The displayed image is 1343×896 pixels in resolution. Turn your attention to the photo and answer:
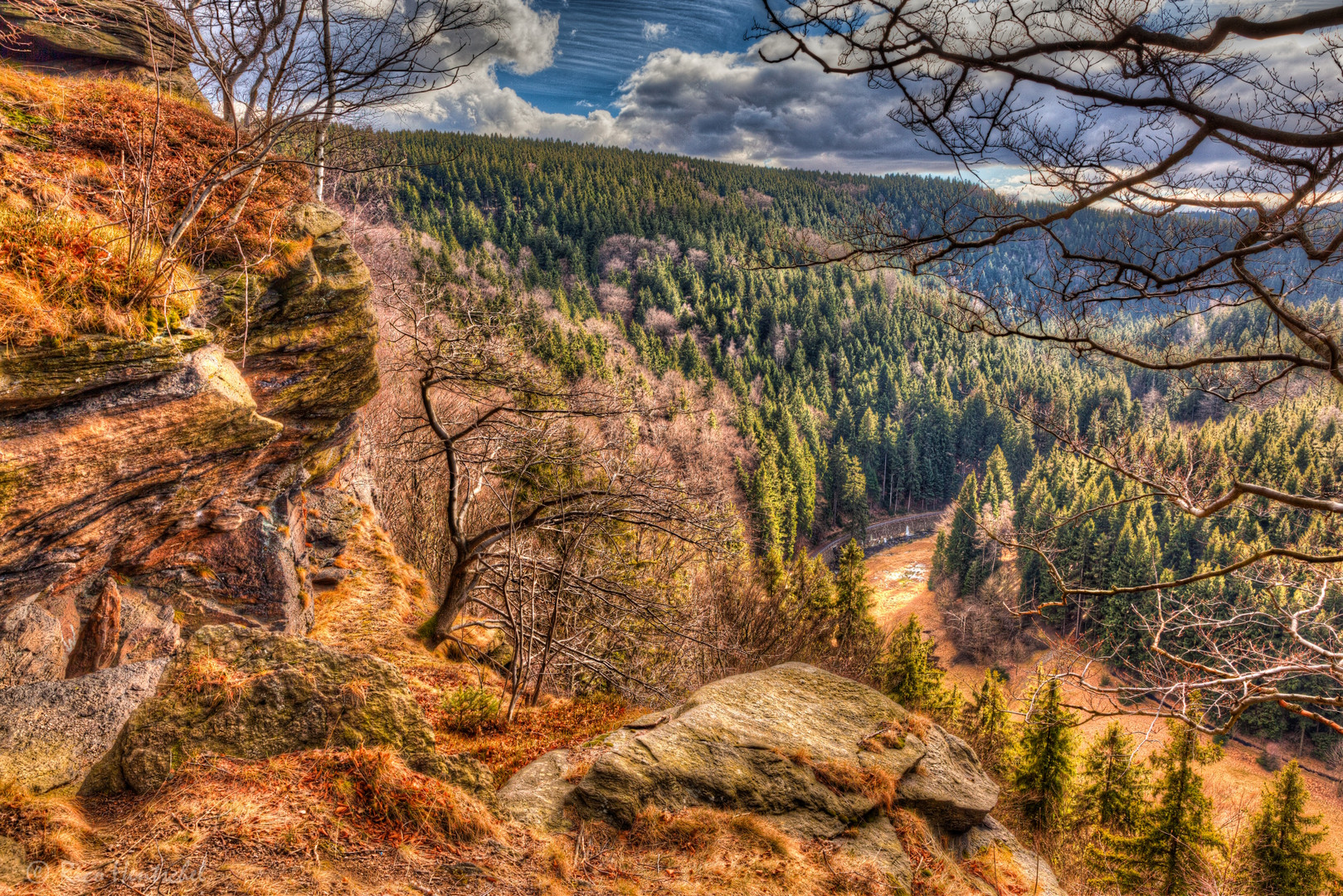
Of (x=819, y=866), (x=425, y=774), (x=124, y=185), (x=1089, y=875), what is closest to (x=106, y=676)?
Result: (x=425, y=774)

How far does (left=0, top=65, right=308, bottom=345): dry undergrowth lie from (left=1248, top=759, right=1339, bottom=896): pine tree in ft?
75.9

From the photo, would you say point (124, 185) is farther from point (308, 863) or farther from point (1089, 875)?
point (1089, 875)

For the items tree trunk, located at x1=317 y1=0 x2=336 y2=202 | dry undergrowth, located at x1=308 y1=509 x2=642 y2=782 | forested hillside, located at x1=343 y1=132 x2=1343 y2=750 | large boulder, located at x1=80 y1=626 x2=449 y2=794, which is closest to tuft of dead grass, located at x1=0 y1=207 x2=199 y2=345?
tree trunk, located at x1=317 y1=0 x2=336 y2=202

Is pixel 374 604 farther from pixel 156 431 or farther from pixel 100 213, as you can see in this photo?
pixel 100 213

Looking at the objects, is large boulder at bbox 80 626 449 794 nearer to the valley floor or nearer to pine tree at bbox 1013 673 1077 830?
pine tree at bbox 1013 673 1077 830

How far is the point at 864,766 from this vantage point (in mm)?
6223

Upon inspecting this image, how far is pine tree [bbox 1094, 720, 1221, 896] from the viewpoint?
1398 centimetres

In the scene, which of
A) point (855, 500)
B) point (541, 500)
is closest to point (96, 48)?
point (541, 500)

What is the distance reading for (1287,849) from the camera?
14.9 meters

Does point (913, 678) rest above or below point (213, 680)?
below

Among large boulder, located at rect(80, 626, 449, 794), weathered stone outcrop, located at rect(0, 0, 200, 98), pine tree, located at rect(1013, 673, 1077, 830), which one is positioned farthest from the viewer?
pine tree, located at rect(1013, 673, 1077, 830)

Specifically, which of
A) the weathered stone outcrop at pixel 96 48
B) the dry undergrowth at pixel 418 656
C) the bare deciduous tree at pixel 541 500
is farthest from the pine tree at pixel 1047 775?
the weathered stone outcrop at pixel 96 48

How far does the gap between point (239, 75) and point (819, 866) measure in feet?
36.1

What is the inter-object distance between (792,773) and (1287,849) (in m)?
17.9
